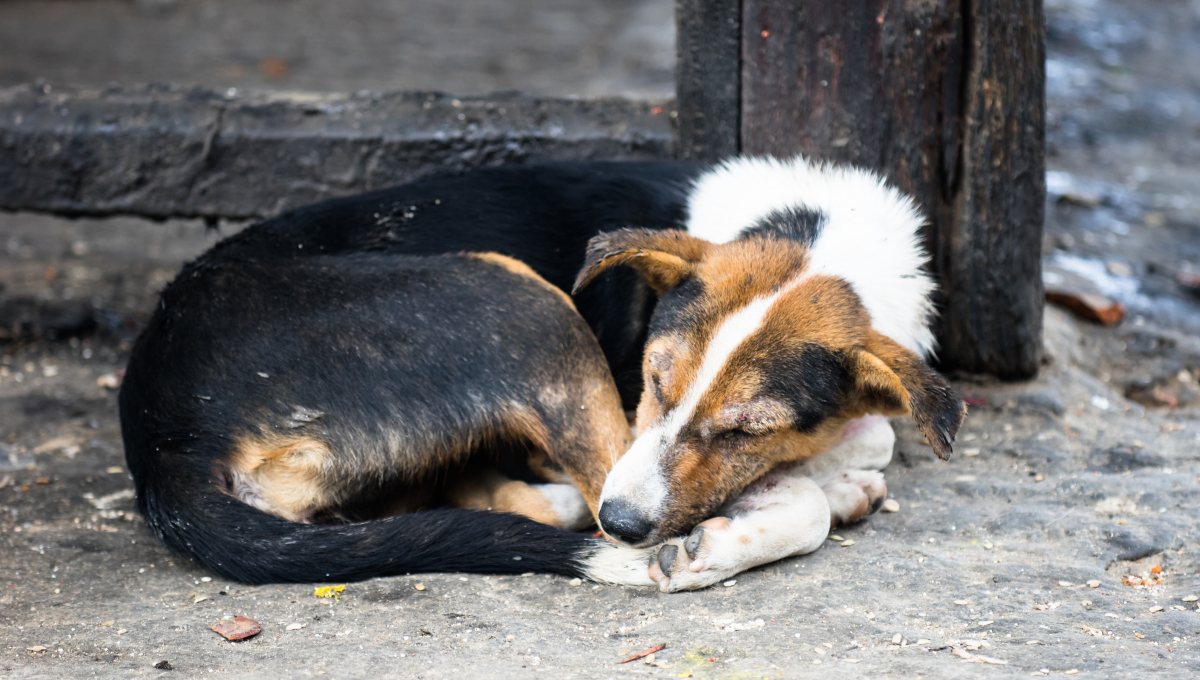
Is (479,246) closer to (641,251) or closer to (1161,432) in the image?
(641,251)

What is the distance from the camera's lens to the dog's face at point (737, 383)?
101 inches

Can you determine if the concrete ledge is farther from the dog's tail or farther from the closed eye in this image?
the dog's tail

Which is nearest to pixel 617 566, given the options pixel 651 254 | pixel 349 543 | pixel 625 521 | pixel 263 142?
pixel 625 521

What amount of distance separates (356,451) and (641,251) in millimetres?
1012

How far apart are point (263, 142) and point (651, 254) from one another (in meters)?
2.26

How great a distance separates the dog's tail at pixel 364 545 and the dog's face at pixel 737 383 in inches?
6.8

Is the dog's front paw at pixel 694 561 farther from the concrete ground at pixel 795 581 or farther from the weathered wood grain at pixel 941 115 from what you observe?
the weathered wood grain at pixel 941 115

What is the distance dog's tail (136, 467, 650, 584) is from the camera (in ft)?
8.56

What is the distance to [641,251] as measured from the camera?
2.77 m

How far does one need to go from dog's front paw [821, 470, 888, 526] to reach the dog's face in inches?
8.3

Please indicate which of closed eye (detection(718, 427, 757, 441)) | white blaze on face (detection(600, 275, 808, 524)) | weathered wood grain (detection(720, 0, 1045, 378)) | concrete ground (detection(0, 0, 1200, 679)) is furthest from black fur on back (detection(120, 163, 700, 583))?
weathered wood grain (detection(720, 0, 1045, 378))

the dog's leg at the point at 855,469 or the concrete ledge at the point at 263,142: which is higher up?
the concrete ledge at the point at 263,142

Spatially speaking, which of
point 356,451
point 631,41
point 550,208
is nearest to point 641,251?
point 550,208

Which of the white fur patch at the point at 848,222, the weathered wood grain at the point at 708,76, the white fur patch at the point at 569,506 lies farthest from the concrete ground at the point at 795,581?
the weathered wood grain at the point at 708,76
